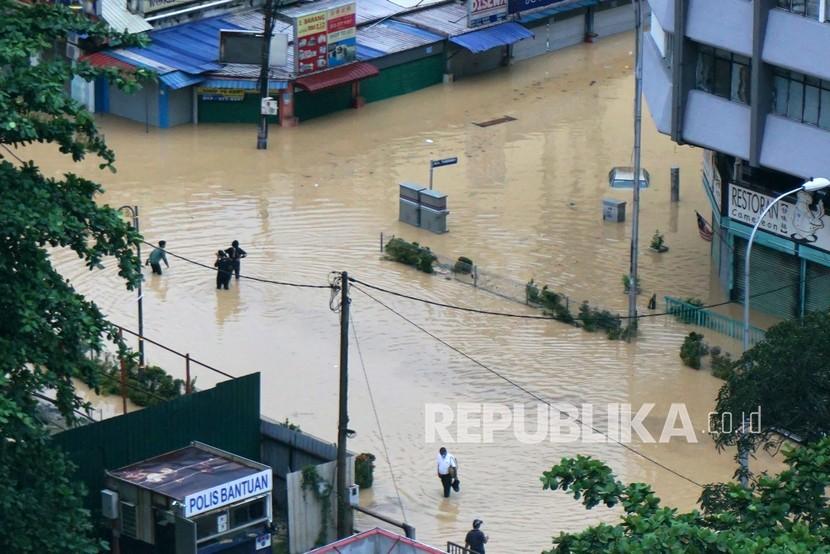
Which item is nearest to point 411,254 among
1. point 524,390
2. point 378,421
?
point 524,390

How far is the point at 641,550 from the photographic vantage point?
65.3 feet

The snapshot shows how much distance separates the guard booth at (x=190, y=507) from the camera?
1195 inches

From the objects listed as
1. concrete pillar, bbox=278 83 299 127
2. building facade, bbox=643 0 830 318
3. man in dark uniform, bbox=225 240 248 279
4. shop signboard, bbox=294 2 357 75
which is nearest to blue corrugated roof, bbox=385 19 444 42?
shop signboard, bbox=294 2 357 75

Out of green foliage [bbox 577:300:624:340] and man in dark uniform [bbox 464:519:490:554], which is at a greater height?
green foliage [bbox 577:300:624:340]

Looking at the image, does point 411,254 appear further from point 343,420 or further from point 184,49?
point 184,49

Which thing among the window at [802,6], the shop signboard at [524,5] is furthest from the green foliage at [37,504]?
the shop signboard at [524,5]

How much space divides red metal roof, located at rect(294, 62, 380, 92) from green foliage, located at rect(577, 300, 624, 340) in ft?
58.2

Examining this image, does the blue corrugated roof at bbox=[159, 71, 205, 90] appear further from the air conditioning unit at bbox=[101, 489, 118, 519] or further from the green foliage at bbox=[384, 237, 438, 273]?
the air conditioning unit at bbox=[101, 489, 118, 519]

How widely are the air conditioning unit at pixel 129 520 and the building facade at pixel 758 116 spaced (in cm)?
1787

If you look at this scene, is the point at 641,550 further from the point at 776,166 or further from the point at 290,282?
the point at 290,282

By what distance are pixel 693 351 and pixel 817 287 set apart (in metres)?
3.90

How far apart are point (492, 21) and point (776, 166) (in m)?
25.2

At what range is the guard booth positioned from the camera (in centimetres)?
3034

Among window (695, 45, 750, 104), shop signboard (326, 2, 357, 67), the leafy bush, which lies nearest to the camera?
the leafy bush
